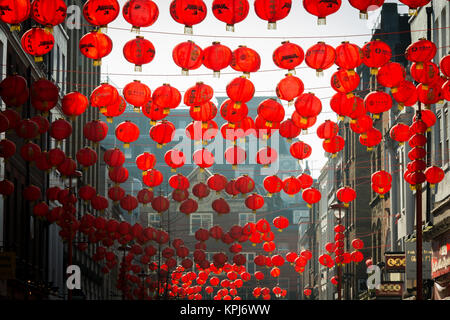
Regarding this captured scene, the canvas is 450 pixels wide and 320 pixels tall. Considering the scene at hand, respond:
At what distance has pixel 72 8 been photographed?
51531 millimetres

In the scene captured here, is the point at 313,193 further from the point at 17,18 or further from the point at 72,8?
the point at 72,8

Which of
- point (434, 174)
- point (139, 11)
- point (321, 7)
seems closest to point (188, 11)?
point (139, 11)

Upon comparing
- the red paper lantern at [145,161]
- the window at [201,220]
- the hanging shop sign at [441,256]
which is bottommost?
the hanging shop sign at [441,256]

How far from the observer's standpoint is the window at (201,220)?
97438 millimetres

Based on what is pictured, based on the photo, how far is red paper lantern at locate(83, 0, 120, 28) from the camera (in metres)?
17.2

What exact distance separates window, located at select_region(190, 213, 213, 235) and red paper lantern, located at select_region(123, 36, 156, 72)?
78962mm

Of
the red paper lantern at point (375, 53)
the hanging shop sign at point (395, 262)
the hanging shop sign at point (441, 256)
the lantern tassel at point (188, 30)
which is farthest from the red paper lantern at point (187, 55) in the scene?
the hanging shop sign at point (395, 262)

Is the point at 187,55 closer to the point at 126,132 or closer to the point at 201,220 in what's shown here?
the point at 126,132

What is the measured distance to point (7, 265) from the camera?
26188 millimetres

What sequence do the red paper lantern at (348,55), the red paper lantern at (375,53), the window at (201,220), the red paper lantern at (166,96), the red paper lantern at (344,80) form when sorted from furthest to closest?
the window at (201,220)
the red paper lantern at (166,96)
the red paper lantern at (344,80)
the red paper lantern at (375,53)
the red paper lantern at (348,55)

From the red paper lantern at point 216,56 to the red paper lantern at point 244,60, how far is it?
27cm

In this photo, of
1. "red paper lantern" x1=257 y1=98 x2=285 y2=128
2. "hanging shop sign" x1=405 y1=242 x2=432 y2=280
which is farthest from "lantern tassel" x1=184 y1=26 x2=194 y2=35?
"hanging shop sign" x1=405 y1=242 x2=432 y2=280

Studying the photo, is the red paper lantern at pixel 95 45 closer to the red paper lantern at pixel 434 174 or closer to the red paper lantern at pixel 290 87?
the red paper lantern at pixel 290 87
